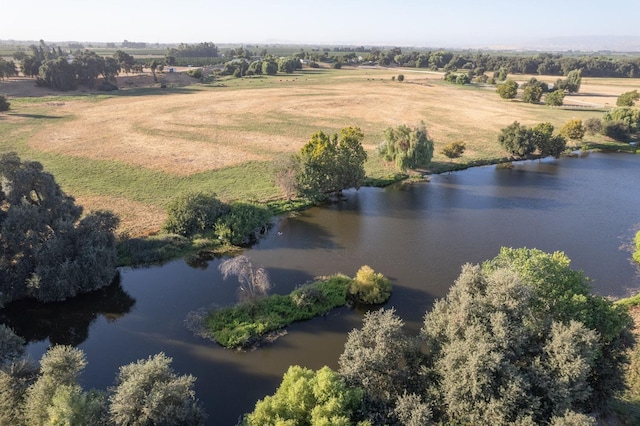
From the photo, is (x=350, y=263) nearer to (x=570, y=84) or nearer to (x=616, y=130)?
(x=616, y=130)

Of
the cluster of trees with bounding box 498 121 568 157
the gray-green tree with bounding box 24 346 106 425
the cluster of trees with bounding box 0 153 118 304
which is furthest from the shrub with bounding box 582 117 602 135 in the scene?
the gray-green tree with bounding box 24 346 106 425

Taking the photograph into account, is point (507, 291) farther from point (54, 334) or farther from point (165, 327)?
point (54, 334)

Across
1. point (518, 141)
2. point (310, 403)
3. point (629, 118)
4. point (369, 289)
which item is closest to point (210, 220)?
point (369, 289)

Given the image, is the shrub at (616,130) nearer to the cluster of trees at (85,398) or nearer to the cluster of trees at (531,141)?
the cluster of trees at (531,141)

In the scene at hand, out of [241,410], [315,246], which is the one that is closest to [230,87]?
[315,246]

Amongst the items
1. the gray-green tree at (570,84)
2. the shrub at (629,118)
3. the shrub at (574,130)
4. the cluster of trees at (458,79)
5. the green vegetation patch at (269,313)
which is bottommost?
the green vegetation patch at (269,313)

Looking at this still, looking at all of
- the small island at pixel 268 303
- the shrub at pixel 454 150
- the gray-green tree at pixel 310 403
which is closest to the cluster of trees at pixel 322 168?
the small island at pixel 268 303
